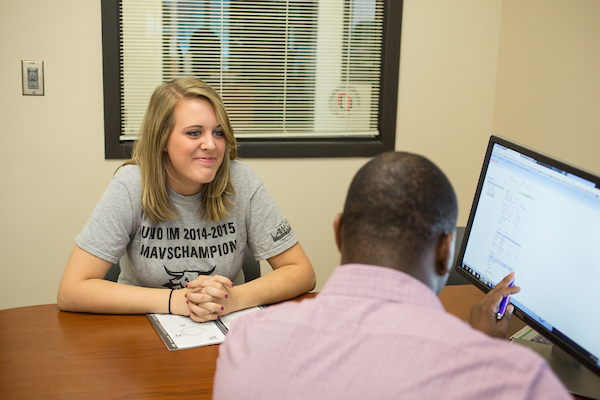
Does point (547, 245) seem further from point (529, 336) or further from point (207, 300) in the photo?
point (207, 300)

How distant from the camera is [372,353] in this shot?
665 millimetres

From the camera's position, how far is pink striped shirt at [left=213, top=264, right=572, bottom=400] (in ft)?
2.08

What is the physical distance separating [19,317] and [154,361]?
0.48 metres

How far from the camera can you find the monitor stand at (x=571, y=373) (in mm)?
1124

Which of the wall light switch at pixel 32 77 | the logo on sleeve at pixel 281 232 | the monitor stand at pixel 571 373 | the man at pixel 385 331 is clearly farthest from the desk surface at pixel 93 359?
the wall light switch at pixel 32 77

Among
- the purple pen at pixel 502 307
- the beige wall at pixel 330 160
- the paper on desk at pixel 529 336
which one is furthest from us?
the beige wall at pixel 330 160

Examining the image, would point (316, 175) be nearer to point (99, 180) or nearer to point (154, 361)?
point (99, 180)

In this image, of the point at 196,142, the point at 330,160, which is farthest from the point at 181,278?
the point at 330,160

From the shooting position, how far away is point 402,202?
30.9 inches

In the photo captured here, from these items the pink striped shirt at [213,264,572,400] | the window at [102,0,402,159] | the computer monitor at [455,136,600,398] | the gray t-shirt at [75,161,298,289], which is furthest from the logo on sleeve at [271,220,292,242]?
the window at [102,0,402,159]

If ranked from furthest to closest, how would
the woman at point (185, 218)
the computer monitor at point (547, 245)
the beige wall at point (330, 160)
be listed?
1. the beige wall at point (330, 160)
2. the woman at point (185, 218)
3. the computer monitor at point (547, 245)

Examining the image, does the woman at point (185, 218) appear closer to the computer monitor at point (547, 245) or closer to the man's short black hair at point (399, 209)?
the computer monitor at point (547, 245)

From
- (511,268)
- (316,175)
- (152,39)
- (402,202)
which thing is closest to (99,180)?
(152,39)

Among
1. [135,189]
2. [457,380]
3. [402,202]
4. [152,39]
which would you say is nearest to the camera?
[457,380]
